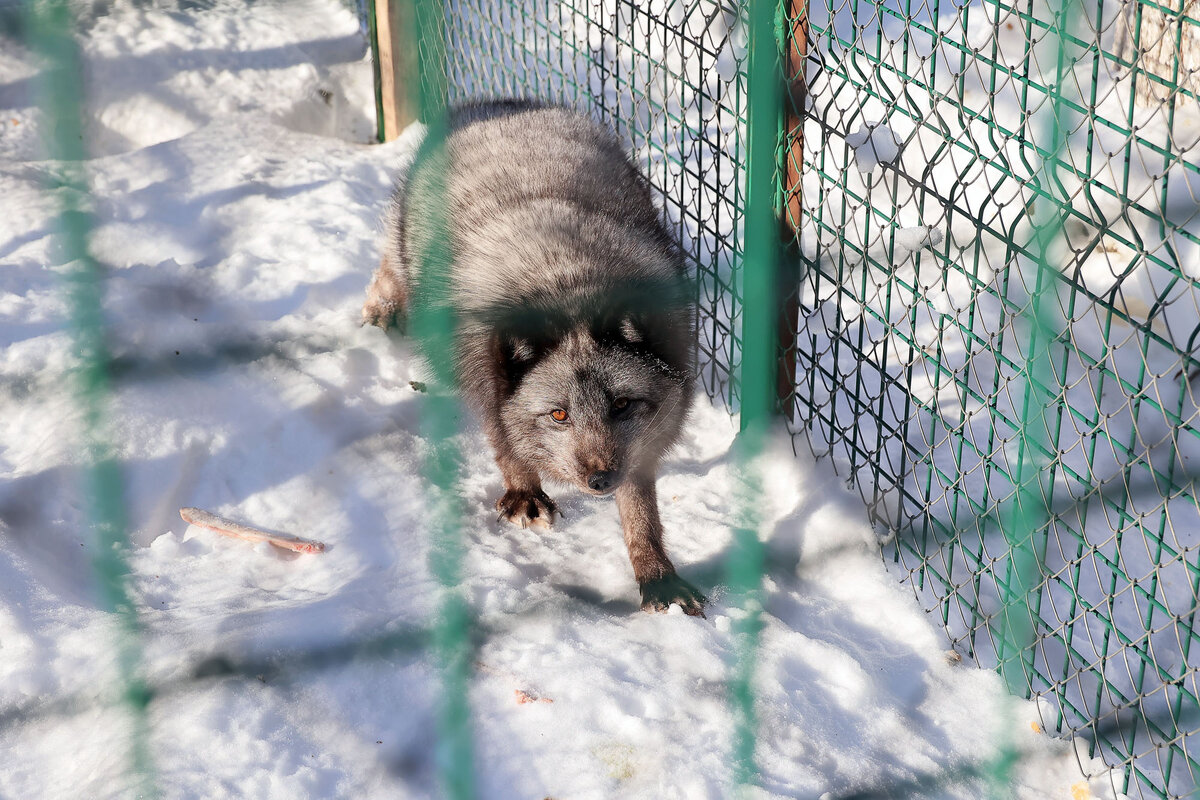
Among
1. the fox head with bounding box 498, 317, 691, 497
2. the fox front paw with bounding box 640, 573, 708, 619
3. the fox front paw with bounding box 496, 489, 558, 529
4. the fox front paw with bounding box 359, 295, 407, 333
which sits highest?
the fox head with bounding box 498, 317, 691, 497

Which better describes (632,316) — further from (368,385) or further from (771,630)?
(368,385)

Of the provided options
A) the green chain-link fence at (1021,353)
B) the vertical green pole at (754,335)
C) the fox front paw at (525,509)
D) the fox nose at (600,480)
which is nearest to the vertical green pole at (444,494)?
the fox front paw at (525,509)

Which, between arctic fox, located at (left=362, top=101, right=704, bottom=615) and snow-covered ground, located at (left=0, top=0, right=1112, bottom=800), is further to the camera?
arctic fox, located at (left=362, top=101, right=704, bottom=615)

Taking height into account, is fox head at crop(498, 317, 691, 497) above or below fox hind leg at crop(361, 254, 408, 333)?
above

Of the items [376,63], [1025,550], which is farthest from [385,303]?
[1025,550]

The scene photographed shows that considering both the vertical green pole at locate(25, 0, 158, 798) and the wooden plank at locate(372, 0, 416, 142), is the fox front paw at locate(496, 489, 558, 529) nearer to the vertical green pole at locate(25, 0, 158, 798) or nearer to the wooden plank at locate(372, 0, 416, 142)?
the vertical green pole at locate(25, 0, 158, 798)

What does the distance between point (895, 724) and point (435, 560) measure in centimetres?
138

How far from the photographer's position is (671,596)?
3.51 meters

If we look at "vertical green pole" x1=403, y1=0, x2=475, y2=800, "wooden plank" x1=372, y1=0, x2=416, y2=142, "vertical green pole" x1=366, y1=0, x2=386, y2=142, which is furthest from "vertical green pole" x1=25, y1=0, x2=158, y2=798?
"vertical green pole" x1=366, y1=0, x2=386, y2=142

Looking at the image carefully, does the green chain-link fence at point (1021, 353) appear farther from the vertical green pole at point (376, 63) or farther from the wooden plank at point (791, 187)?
the vertical green pole at point (376, 63)

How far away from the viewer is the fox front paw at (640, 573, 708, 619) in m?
3.49

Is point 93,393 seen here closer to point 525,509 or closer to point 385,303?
point 525,509

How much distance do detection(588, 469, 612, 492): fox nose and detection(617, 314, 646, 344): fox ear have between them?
39cm

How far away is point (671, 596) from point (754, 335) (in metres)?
0.83
